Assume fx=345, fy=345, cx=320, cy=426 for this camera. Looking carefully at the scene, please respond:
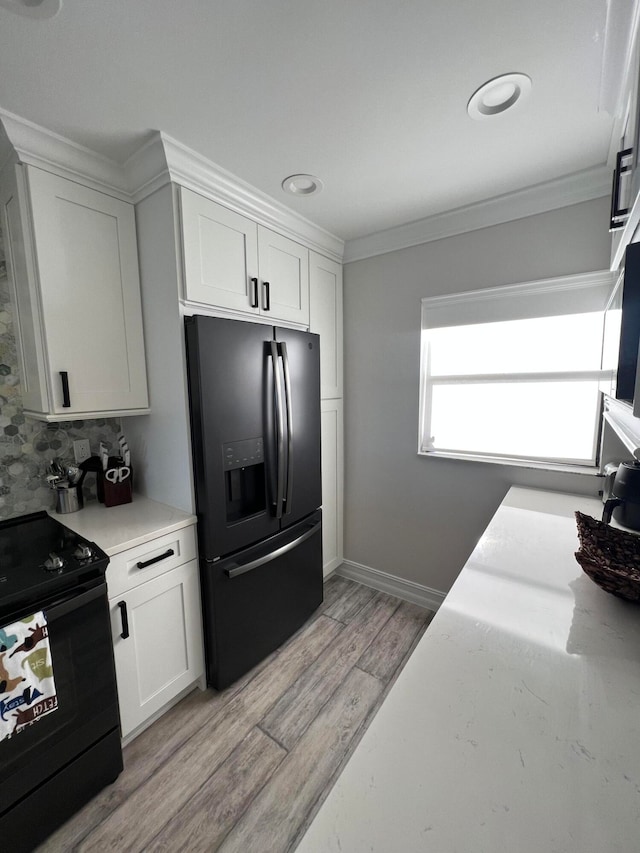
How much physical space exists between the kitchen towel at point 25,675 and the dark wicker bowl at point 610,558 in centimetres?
169

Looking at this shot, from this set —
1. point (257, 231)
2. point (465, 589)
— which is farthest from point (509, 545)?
point (257, 231)

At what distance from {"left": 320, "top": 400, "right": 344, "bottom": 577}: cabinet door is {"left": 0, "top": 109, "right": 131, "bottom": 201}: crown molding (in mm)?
1614

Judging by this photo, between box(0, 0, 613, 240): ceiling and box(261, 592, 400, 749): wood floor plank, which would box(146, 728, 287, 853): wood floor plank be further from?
box(0, 0, 613, 240): ceiling

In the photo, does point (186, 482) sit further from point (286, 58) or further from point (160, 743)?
point (286, 58)

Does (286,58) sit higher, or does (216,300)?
(286,58)

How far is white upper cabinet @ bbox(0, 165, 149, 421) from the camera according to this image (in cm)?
141

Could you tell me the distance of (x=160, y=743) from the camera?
1514 millimetres

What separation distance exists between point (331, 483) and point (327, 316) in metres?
1.21

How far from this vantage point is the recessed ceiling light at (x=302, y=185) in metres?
1.69

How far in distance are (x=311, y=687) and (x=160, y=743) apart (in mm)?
711

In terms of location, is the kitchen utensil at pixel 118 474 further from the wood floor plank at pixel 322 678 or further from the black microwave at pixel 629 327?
the black microwave at pixel 629 327

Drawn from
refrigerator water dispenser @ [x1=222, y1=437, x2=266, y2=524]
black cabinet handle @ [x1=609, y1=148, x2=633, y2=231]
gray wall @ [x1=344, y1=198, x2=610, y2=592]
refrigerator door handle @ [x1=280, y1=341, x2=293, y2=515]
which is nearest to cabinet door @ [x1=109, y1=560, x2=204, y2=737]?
refrigerator water dispenser @ [x1=222, y1=437, x2=266, y2=524]

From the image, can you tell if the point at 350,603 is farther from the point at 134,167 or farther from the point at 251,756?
the point at 134,167

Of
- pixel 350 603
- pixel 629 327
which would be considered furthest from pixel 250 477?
pixel 629 327
